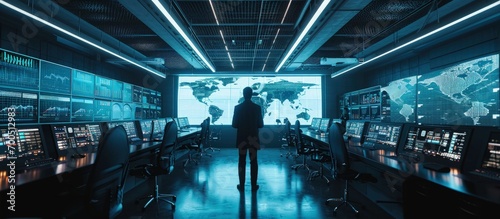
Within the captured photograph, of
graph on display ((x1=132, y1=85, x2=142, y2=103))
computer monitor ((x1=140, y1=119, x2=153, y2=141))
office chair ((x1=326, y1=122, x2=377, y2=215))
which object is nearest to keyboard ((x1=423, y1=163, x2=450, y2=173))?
office chair ((x1=326, y1=122, x2=377, y2=215))

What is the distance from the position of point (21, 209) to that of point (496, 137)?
3.63 m

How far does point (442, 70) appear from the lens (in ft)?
18.0

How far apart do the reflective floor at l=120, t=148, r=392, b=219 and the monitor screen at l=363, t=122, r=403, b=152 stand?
809 millimetres

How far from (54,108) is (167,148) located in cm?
329

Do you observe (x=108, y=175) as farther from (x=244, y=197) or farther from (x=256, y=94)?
(x=256, y=94)

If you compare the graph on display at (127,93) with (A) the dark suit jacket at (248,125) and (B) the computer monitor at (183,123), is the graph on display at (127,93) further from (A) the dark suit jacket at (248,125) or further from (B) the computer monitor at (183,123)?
(A) the dark suit jacket at (248,125)

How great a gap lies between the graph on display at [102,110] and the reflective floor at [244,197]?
2.61m

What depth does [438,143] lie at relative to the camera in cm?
246

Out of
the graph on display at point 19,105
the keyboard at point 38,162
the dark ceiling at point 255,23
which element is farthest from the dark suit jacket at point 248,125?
the graph on display at point 19,105

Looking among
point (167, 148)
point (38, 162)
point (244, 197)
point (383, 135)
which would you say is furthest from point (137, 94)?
point (383, 135)

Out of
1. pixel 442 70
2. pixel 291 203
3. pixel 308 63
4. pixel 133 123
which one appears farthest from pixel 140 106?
pixel 442 70

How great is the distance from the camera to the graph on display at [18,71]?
3871mm

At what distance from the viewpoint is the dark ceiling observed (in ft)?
13.6

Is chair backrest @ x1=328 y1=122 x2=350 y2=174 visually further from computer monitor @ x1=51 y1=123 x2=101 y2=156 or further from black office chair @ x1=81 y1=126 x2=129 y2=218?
computer monitor @ x1=51 y1=123 x2=101 y2=156
